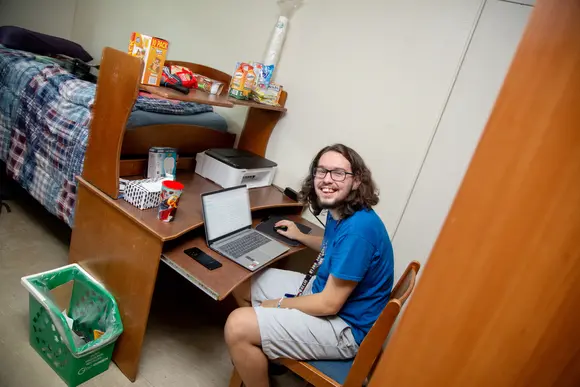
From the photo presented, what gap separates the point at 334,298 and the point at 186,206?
821mm

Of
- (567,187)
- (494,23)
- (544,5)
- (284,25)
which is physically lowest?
(567,187)

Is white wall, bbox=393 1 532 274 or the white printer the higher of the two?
white wall, bbox=393 1 532 274

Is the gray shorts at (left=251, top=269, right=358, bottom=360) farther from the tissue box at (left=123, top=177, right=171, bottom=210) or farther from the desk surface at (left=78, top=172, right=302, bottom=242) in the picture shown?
the tissue box at (left=123, top=177, right=171, bottom=210)

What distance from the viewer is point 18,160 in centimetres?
216

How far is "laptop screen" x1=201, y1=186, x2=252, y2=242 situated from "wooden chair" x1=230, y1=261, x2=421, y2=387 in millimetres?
622

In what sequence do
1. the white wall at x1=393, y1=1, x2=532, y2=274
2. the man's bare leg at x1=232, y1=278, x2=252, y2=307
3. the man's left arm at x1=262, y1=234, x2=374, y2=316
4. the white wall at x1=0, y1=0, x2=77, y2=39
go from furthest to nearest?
the white wall at x1=0, y1=0, x2=77, y2=39, the man's bare leg at x1=232, y1=278, x2=252, y2=307, the white wall at x1=393, y1=1, x2=532, y2=274, the man's left arm at x1=262, y1=234, x2=374, y2=316

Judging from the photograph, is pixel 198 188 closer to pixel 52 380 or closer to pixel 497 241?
pixel 52 380

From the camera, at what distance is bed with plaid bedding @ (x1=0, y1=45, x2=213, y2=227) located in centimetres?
188

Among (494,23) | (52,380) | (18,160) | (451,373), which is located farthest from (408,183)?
(18,160)

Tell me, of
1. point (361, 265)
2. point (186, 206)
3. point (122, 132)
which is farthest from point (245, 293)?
A: point (122, 132)

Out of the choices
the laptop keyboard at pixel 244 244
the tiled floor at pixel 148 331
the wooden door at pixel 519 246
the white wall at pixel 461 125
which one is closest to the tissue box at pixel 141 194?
the laptop keyboard at pixel 244 244

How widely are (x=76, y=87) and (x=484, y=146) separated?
85.1 inches

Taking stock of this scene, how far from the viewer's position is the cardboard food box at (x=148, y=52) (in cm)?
140

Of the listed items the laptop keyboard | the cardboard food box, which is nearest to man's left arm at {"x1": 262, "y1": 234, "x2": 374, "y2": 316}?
the laptop keyboard
